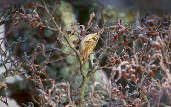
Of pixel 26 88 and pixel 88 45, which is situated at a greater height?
pixel 88 45

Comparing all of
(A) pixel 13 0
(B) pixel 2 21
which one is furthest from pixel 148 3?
(B) pixel 2 21

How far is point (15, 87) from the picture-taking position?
2.97 m

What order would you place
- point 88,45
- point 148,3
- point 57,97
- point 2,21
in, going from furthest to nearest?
point 2,21 < point 88,45 < point 57,97 < point 148,3

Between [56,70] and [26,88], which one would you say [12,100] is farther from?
[56,70]

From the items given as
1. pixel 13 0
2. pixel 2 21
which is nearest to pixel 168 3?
pixel 13 0

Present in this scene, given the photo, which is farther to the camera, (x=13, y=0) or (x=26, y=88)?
(x=26, y=88)

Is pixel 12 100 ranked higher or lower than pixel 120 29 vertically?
lower

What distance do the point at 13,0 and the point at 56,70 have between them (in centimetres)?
209

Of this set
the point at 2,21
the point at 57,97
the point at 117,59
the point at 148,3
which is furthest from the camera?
the point at 2,21

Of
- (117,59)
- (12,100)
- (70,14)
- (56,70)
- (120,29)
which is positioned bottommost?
(12,100)

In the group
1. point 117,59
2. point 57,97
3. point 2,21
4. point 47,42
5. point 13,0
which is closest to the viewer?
point 13,0

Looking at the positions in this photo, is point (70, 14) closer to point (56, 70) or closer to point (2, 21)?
point (56, 70)

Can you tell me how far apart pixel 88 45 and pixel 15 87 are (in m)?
1.85

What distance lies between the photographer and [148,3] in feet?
2.47
